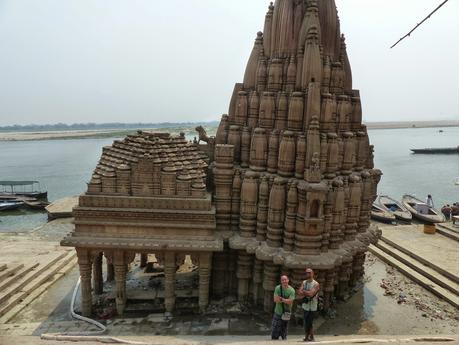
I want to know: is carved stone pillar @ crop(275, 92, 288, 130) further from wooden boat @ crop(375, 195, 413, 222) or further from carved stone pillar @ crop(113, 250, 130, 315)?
wooden boat @ crop(375, 195, 413, 222)

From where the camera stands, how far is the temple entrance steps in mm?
11752

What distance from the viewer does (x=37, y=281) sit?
532 inches

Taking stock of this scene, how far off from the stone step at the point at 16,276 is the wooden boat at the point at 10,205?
850 inches

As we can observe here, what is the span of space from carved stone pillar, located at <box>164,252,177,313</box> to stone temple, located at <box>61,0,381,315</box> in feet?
0.10

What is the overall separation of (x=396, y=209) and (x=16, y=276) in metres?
25.8

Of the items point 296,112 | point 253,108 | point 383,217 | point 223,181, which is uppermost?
point 253,108

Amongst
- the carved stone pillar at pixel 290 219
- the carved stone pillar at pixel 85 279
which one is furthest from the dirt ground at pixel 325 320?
the carved stone pillar at pixel 290 219

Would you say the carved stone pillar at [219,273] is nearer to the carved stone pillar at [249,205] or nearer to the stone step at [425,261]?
the carved stone pillar at [249,205]

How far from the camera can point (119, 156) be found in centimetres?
1140

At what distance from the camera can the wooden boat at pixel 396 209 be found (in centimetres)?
2692

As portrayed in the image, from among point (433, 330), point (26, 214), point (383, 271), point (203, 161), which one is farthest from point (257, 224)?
point (26, 214)

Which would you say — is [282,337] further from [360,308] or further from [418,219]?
[418,219]

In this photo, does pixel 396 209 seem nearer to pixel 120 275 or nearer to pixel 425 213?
pixel 425 213

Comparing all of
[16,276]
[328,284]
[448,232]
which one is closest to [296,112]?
[328,284]
